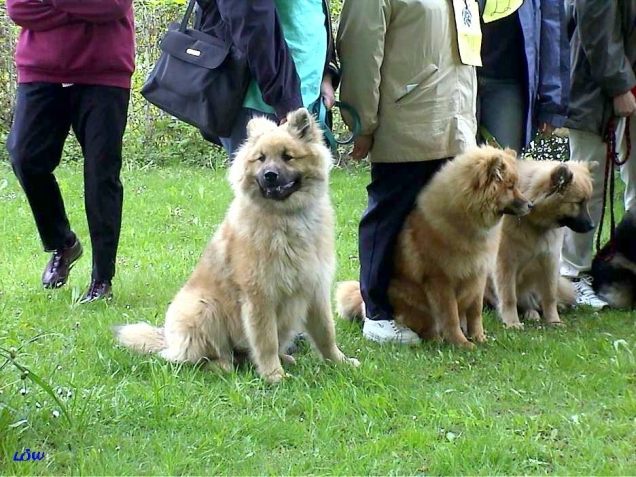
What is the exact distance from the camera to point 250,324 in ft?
12.9

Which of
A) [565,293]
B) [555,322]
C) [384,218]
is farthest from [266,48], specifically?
[565,293]

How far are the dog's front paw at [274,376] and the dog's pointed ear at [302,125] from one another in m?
1.10

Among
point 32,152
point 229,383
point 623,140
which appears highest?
point 623,140

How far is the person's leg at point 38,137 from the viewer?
4957mm

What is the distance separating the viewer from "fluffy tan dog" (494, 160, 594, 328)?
16.4 feet

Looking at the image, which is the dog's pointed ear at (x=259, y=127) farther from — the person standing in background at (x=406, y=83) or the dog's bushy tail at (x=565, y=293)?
the dog's bushy tail at (x=565, y=293)

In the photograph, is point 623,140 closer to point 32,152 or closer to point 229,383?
point 229,383

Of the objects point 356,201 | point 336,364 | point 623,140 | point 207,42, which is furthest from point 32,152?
point 356,201

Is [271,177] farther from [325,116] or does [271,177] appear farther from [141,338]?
[141,338]

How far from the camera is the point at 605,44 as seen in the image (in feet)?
16.8

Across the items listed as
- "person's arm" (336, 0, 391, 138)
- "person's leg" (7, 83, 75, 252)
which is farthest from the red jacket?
"person's arm" (336, 0, 391, 138)

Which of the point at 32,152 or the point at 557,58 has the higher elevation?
the point at 557,58

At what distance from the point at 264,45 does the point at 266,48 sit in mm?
16

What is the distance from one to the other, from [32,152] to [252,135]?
6.06ft
